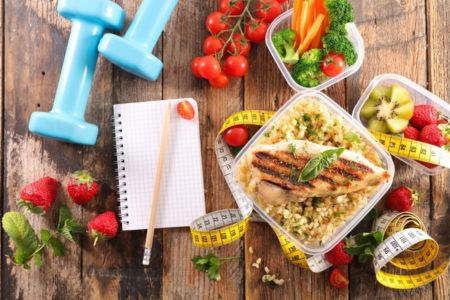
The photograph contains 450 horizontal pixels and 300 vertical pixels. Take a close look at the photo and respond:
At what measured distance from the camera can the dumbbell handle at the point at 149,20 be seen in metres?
2.50

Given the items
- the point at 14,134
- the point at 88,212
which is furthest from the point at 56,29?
the point at 88,212

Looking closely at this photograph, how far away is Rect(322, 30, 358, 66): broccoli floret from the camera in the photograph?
251 centimetres

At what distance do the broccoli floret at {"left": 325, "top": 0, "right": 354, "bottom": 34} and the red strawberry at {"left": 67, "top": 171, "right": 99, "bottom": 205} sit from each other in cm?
156

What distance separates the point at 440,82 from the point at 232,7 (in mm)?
1283

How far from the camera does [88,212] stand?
2.76m

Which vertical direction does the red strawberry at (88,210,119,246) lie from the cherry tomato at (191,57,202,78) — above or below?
below

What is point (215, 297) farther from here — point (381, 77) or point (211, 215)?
point (381, 77)

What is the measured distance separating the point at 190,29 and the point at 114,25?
441mm

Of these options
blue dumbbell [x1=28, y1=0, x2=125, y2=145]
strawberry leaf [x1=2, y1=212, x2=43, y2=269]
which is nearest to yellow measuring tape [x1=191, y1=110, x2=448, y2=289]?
blue dumbbell [x1=28, y1=0, x2=125, y2=145]

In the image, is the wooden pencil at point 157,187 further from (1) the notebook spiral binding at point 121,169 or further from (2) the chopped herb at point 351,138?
(2) the chopped herb at point 351,138

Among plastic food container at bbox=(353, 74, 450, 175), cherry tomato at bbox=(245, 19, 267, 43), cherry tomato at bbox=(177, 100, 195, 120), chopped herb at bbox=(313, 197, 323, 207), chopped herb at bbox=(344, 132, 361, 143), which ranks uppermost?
cherry tomato at bbox=(245, 19, 267, 43)

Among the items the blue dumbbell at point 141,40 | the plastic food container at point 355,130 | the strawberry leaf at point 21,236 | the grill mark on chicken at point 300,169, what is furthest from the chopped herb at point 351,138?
the strawberry leaf at point 21,236

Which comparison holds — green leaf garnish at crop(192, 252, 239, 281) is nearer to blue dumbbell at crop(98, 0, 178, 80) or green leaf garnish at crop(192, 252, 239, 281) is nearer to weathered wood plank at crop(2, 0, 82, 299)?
weathered wood plank at crop(2, 0, 82, 299)

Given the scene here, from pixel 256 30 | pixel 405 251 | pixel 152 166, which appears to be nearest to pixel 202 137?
pixel 152 166
